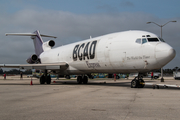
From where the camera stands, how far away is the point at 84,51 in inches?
717

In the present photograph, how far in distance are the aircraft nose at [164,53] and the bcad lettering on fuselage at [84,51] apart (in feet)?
19.4

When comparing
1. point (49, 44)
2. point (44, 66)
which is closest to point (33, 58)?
point (49, 44)

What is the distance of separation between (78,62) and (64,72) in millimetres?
3331

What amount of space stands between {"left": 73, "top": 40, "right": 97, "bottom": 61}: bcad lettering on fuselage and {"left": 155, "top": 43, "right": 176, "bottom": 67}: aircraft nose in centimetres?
591

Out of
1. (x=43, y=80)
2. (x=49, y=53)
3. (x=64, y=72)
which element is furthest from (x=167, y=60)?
(x=49, y=53)

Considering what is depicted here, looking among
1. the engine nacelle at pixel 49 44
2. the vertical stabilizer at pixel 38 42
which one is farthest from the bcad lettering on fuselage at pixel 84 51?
the vertical stabilizer at pixel 38 42

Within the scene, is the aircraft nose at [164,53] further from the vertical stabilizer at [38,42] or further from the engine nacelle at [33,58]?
the vertical stabilizer at [38,42]

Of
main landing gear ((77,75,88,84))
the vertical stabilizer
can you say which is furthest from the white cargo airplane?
the vertical stabilizer

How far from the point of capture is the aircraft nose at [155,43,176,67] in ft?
40.0

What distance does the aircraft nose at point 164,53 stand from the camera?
12181 millimetres

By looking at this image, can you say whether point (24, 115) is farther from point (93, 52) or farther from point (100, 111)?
point (93, 52)

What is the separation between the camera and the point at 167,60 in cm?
1232

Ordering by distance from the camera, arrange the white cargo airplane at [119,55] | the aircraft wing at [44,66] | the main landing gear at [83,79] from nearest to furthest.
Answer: the white cargo airplane at [119,55] → the aircraft wing at [44,66] → the main landing gear at [83,79]

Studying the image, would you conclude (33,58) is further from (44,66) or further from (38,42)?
(44,66)
